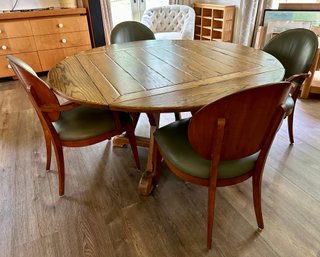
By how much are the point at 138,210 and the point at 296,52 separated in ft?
4.82

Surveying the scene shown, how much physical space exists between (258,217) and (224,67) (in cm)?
83

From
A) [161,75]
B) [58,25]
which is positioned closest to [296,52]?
[161,75]

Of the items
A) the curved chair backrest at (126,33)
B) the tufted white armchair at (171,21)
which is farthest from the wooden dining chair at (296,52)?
the tufted white armchair at (171,21)

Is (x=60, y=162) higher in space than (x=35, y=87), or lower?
lower

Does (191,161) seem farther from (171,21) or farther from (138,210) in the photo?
(171,21)

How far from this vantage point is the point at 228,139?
896mm

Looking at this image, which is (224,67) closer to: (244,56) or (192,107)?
(244,56)

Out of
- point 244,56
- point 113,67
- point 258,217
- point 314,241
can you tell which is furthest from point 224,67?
point 314,241

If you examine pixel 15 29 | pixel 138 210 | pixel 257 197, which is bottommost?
pixel 138 210

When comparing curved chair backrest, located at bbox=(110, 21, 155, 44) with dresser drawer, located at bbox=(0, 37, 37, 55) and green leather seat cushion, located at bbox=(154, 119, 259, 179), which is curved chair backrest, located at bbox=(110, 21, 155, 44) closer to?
green leather seat cushion, located at bbox=(154, 119, 259, 179)

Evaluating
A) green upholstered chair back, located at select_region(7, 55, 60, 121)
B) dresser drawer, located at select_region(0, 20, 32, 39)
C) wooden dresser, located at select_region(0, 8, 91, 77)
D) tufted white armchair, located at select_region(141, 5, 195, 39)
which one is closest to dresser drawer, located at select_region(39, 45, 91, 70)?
wooden dresser, located at select_region(0, 8, 91, 77)

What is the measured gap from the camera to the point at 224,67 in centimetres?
139

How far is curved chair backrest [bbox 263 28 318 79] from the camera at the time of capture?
5.13 ft

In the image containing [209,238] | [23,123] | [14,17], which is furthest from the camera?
[14,17]
